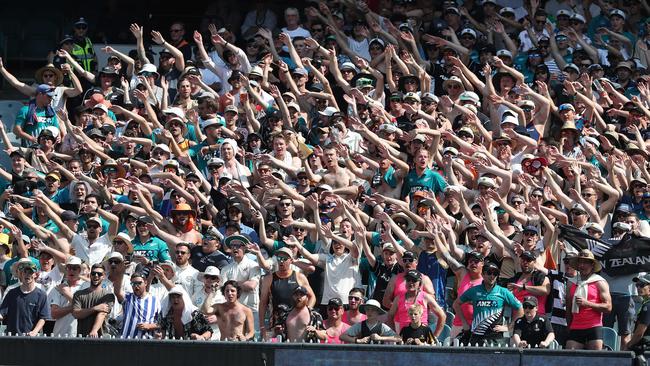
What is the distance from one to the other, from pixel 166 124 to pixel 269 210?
2717 millimetres

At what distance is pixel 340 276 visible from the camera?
1803 centimetres

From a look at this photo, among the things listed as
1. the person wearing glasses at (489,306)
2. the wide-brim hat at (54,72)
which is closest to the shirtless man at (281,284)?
the person wearing glasses at (489,306)

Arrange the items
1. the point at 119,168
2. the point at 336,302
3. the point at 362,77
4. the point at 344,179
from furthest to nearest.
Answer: the point at 362,77, the point at 119,168, the point at 344,179, the point at 336,302

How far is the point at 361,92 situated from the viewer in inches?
853

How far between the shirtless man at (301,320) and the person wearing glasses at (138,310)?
4.56 ft

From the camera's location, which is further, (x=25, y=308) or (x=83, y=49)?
(x=83, y=49)

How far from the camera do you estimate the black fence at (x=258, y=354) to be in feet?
46.1

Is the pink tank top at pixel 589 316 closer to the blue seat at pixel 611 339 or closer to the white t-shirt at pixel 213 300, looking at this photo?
the blue seat at pixel 611 339

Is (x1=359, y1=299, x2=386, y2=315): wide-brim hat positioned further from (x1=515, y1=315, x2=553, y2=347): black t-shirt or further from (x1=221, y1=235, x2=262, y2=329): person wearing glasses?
(x1=221, y1=235, x2=262, y2=329): person wearing glasses

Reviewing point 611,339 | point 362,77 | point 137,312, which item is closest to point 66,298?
point 137,312

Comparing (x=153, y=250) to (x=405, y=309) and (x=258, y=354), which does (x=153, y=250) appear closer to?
(x=405, y=309)

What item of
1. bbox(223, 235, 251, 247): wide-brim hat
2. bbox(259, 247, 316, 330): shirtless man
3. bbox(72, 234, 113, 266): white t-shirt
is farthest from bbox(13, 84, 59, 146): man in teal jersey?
bbox(259, 247, 316, 330): shirtless man

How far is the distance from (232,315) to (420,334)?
79.3 inches

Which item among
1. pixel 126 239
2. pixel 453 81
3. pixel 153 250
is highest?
pixel 453 81
